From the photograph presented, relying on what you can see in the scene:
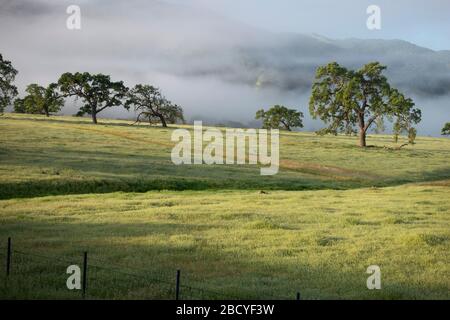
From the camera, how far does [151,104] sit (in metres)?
105

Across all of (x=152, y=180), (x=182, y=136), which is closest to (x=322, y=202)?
(x=152, y=180)

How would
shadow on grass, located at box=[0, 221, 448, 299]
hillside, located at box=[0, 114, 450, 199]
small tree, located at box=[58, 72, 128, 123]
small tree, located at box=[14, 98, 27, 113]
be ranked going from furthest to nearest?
small tree, located at box=[14, 98, 27, 113] < small tree, located at box=[58, 72, 128, 123] < hillside, located at box=[0, 114, 450, 199] < shadow on grass, located at box=[0, 221, 448, 299]

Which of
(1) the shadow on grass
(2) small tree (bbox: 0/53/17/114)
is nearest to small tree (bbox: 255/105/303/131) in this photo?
(2) small tree (bbox: 0/53/17/114)

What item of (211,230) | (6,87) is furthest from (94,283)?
(6,87)

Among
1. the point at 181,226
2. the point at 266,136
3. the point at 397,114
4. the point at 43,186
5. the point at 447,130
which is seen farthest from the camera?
the point at 447,130

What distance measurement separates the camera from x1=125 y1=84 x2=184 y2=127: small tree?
342 feet

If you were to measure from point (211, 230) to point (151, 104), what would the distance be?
84949 mm

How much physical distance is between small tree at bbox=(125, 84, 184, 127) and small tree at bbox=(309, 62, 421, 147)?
3655 centimetres

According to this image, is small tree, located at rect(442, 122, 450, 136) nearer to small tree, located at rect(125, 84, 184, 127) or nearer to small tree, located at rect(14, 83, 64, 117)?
small tree, located at rect(125, 84, 184, 127)

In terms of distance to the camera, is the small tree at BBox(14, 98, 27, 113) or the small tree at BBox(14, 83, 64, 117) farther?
the small tree at BBox(14, 98, 27, 113)

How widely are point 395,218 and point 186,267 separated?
1394 centimetres

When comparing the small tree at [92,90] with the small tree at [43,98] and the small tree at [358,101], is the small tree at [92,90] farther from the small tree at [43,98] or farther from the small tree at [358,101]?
the small tree at [358,101]
